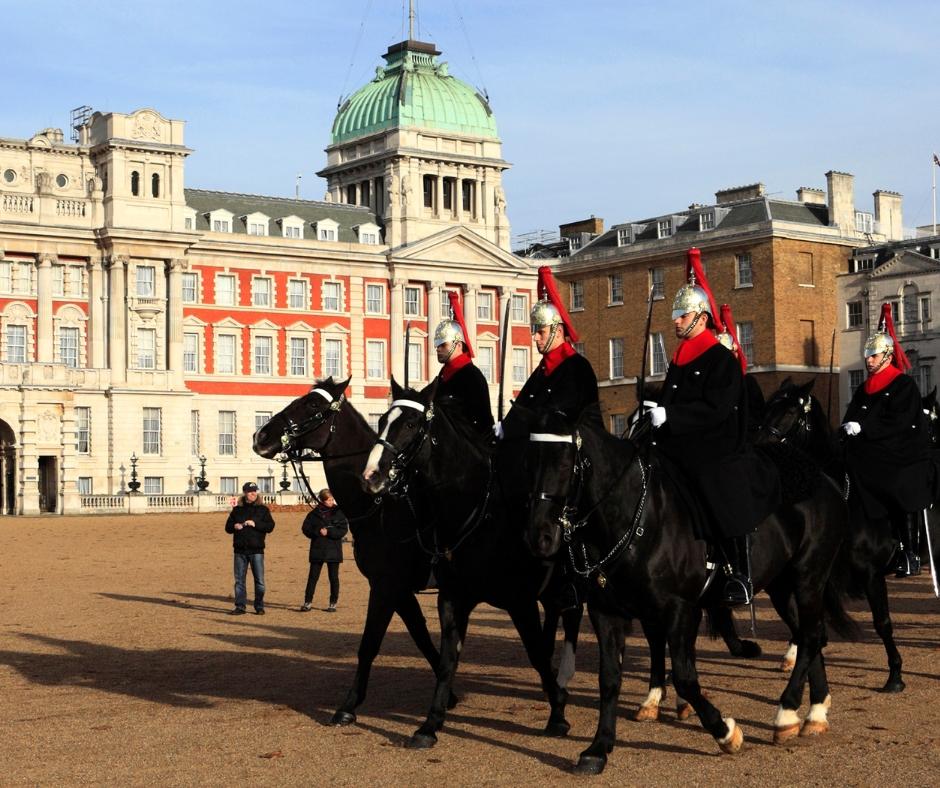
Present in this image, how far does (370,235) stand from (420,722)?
73.7 metres

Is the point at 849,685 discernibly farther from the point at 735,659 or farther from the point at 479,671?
the point at 479,671

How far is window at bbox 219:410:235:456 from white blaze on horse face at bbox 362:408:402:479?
221 ft

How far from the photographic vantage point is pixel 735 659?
674 inches

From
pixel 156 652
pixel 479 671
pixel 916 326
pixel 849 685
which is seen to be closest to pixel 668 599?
pixel 849 685

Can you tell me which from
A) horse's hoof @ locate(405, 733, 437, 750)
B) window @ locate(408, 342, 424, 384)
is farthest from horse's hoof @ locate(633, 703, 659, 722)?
window @ locate(408, 342, 424, 384)

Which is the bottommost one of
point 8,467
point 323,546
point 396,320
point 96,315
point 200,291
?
point 323,546

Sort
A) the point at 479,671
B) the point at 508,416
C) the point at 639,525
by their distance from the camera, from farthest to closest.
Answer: the point at 479,671, the point at 508,416, the point at 639,525

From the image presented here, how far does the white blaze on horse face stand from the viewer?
11.9 meters

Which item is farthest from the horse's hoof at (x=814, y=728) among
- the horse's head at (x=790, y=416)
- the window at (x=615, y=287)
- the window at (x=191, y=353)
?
the window at (x=615, y=287)

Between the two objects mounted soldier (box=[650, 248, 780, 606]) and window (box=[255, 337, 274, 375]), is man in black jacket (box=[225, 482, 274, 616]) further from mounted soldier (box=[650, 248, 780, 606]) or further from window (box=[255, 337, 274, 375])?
window (box=[255, 337, 274, 375])

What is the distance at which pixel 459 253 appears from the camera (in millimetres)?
86250

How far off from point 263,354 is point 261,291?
10.9ft

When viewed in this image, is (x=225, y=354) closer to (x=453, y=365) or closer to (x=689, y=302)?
(x=453, y=365)

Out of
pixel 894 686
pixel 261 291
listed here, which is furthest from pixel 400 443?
pixel 261 291
